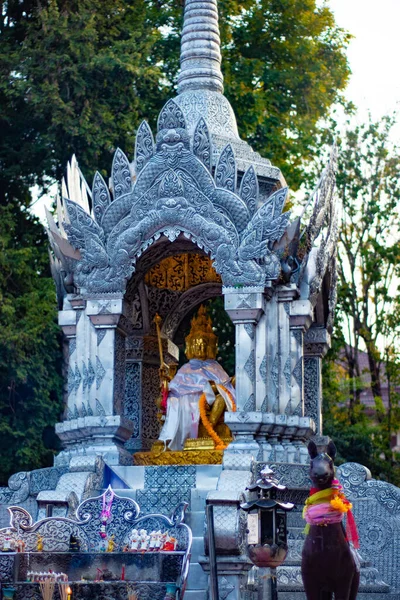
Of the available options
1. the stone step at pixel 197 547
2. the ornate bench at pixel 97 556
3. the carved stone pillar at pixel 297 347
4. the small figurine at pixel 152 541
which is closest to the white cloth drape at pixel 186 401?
the carved stone pillar at pixel 297 347

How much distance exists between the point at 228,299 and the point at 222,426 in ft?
6.62

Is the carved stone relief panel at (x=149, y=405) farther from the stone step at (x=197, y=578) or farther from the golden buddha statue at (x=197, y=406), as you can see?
the stone step at (x=197, y=578)

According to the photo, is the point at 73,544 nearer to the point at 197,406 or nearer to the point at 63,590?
the point at 63,590

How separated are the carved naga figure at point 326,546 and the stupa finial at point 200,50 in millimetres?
7097

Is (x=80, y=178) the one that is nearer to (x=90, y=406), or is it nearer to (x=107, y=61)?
(x=90, y=406)

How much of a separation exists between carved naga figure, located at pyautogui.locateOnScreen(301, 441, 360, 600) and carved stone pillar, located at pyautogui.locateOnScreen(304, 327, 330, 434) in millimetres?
5712

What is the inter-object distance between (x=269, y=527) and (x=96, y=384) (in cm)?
415

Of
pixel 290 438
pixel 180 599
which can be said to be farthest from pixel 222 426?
pixel 180 599

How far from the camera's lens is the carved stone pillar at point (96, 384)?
1394 centimetres

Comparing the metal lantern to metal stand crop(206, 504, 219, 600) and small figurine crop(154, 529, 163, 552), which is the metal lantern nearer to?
metal stand crop(206, 504, 219, 600)

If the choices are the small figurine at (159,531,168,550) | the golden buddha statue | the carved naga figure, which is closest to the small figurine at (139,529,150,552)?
the small figurine at (159,531,168,550)

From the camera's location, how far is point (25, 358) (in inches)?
770

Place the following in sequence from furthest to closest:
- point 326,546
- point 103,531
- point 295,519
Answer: point 295,519
point 103,531
point 326,546

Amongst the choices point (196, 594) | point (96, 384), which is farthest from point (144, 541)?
point (96, 384)
